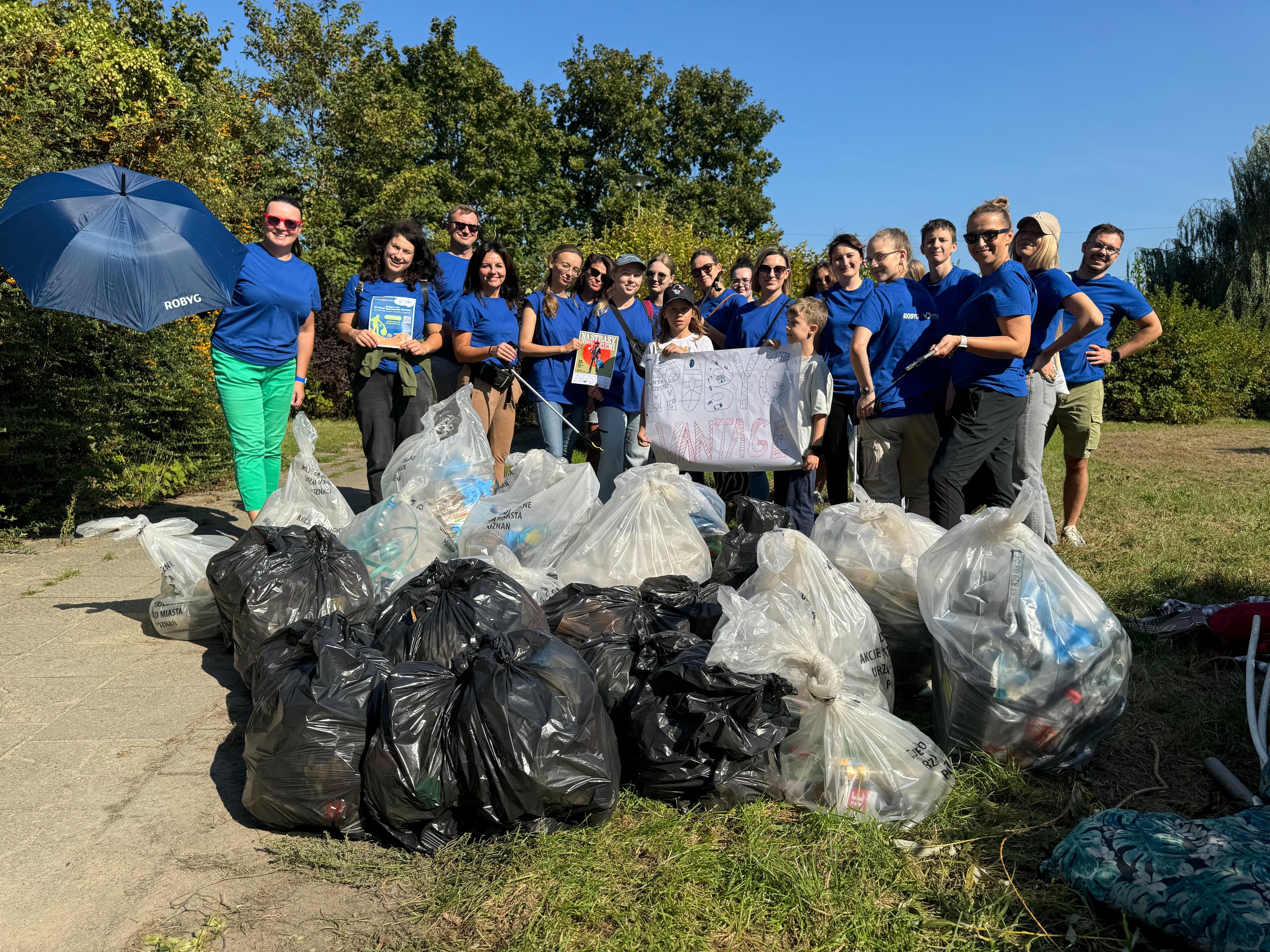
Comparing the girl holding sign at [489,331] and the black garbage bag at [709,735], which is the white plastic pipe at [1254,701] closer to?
the black garbage bag at [709,735]

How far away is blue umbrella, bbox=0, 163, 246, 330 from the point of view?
4500 millimetres

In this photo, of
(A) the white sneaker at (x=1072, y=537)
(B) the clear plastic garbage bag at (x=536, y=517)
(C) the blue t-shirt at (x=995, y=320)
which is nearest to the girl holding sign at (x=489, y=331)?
(B) the clear plastic garbage bag at (x=536, y=517)

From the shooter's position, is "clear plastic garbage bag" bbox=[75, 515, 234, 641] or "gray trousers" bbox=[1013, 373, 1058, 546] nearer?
"clear plastic garbage bag" bbox=[75, 515, 234, 641]

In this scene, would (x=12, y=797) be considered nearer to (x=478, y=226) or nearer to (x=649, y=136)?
(x=478, y=226)

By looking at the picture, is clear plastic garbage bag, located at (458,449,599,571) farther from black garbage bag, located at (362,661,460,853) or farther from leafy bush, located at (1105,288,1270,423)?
leafy bush, located at (1105,288,1270,423)

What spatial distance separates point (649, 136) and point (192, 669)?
31.6 m

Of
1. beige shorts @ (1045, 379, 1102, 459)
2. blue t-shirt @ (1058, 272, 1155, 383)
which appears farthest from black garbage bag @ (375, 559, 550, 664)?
blue t-shirt @ (1058, 272, 1155, 383)

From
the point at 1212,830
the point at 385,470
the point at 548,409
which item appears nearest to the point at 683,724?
the point at 1212,830

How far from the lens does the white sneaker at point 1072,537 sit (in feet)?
18.0

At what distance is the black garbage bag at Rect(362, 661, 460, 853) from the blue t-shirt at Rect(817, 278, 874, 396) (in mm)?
3241

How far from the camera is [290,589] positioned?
11.3 feet

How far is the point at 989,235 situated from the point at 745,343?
1.71 metres

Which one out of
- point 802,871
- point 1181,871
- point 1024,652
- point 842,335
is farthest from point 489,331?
point 1181,871

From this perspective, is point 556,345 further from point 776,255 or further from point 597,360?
point 776,255
